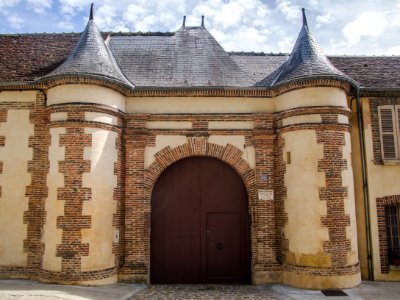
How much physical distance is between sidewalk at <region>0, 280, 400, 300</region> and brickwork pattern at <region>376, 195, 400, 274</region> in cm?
67

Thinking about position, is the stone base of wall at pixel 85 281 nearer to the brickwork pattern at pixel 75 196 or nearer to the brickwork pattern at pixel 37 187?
the brickwork pattern at pixel 75 196

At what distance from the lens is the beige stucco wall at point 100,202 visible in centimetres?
905

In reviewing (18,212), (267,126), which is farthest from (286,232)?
(18,212)

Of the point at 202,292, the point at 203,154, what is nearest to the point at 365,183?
the point at 203,154

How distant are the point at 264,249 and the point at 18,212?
6449 millimetres

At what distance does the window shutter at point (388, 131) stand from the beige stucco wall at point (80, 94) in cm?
758

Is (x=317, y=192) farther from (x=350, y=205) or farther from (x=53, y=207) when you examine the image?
(x=53, y=207)

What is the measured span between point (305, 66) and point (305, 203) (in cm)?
358

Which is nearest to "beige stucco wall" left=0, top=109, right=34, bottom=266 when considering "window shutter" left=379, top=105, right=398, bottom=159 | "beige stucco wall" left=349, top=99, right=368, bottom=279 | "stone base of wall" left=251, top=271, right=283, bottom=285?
"stone base of wall" left=251, top=271, right=283, bottom=285

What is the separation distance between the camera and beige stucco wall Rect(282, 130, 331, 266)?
9.27 metres

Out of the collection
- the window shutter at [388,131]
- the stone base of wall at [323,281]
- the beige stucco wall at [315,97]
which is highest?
the beige stucco wall at [315,97]

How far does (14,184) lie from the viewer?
32.6 feet

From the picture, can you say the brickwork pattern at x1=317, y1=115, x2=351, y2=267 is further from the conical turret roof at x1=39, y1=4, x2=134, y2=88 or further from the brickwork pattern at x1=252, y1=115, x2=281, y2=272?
the conical turret roof at x1=39, y1=4, x2=134, y2=88

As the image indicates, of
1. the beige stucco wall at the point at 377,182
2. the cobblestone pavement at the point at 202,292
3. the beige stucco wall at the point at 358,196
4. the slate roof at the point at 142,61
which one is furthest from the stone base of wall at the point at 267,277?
the slate roof at the point at 142,61
